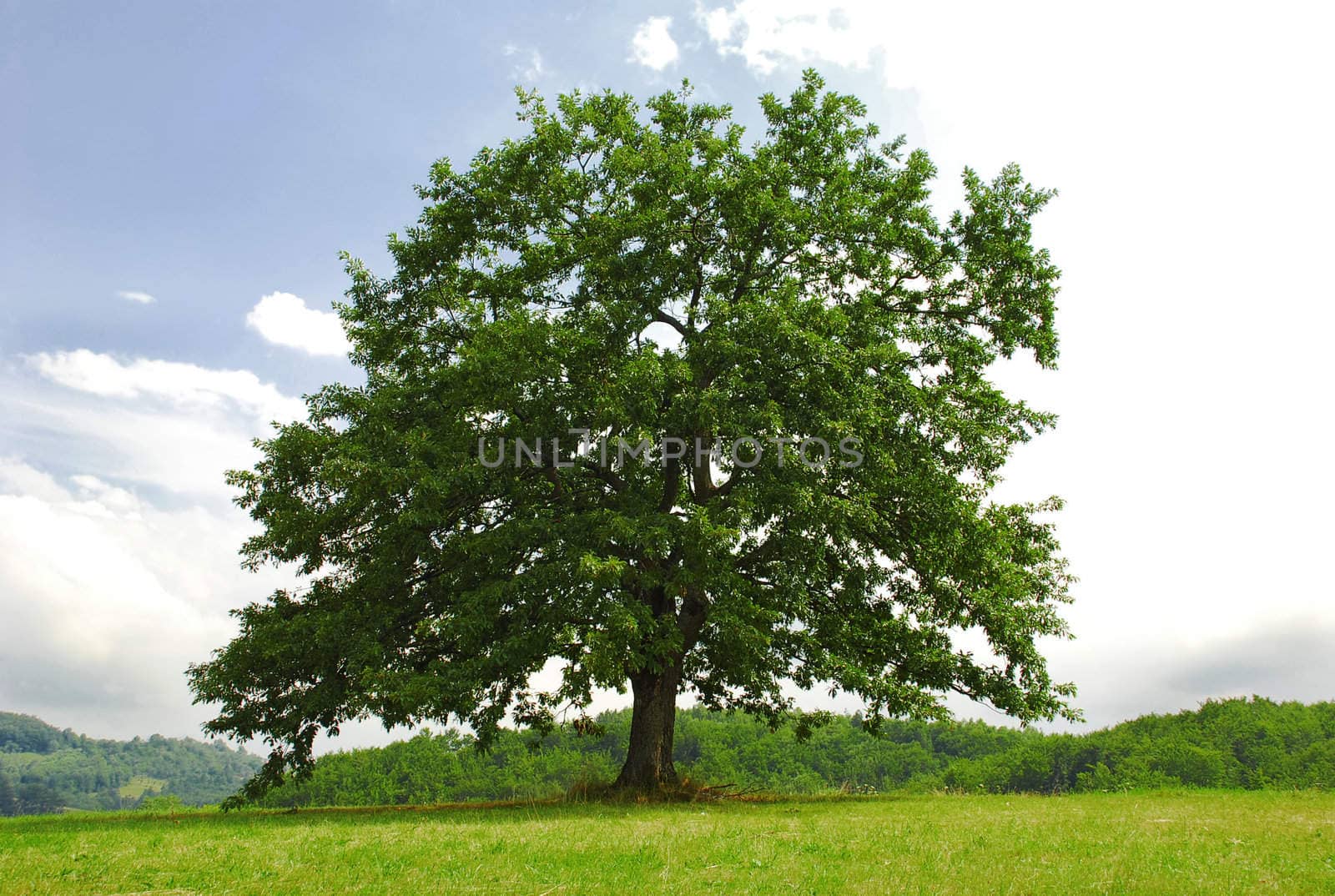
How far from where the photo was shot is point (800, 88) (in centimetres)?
2189

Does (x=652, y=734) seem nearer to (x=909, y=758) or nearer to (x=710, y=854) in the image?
(x=710, y=854)

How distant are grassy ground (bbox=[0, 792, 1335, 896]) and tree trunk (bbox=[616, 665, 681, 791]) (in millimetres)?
3952

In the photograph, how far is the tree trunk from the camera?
1861 cm

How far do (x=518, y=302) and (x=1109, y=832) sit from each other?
1631 centimetres

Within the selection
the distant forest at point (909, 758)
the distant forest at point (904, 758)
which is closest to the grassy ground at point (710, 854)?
the distant forest at point (909, 758)

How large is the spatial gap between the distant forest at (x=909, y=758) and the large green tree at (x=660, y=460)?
15985mm

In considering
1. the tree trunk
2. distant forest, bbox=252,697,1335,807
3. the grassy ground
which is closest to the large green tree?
the tree trunk

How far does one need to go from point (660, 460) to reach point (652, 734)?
6556 mm

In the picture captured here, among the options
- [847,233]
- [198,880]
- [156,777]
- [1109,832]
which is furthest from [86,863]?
[156,777]

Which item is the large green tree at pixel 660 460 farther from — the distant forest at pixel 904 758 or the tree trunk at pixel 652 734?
the distant forest at pixel 904 758

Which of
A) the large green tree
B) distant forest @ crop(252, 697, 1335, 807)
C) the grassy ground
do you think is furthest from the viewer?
distant forest @ crop(252, 697, 1335, 807)

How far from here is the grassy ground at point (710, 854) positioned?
7.91 meters

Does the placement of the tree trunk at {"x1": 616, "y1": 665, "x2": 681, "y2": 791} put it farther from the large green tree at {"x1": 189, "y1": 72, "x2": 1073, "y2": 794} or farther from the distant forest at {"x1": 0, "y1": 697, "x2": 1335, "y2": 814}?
the distant forest at {"x1": 0, "y1": 697, "x2": 1335, "y2": 814}

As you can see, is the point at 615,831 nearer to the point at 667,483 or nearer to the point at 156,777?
the point at 667,483
